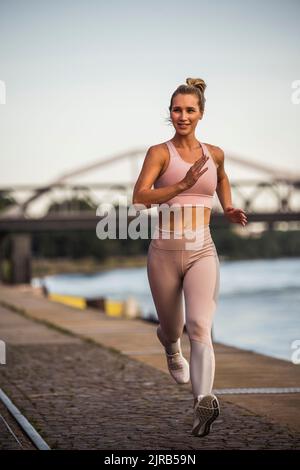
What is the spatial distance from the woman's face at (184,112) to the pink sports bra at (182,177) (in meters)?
0.13

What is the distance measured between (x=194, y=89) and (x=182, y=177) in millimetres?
522

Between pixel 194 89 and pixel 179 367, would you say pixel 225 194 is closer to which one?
pixel 194 89

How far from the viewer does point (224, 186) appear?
638 cm

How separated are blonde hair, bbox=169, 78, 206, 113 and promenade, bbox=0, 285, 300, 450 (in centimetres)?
203

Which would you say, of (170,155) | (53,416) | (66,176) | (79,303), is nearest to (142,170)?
(170,155)

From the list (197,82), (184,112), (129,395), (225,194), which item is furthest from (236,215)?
(129,395)

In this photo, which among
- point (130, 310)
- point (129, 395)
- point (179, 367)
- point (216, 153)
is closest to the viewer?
point (216, 153)

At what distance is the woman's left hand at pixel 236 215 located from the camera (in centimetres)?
628

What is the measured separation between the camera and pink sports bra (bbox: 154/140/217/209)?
6.00 m

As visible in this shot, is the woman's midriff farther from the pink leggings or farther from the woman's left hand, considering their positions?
the woman's left hand

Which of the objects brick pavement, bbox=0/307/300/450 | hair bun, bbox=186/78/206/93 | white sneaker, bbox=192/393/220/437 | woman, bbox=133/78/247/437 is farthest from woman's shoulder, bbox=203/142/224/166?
brick pavement, bbox=0/307/300/450

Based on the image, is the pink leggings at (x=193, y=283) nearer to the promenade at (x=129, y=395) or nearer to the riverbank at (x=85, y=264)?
the promenade at (x=129, y=395)

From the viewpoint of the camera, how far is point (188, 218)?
6.06 meters

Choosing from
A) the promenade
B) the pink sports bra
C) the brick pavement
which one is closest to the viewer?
the pink sports bra
